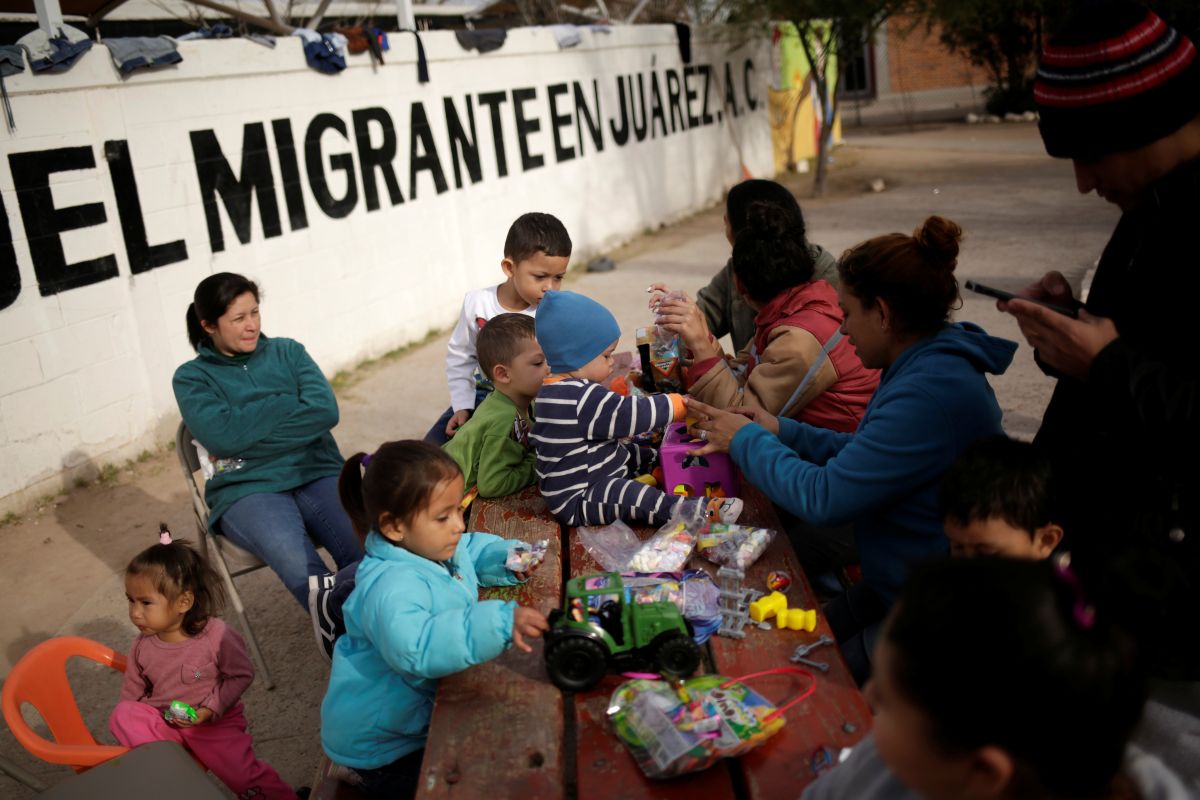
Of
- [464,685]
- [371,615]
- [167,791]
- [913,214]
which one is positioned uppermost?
[371,615]

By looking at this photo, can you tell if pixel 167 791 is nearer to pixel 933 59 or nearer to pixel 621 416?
pixel 621 416

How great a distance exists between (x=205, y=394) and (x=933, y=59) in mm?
32497

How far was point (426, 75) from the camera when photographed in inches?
369

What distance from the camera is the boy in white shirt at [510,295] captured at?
4262 millimetres

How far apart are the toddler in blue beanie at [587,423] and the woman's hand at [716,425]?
7cm

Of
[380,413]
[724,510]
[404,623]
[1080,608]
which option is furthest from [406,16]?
[1080,608]

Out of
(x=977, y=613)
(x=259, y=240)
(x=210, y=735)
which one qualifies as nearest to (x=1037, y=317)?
(x=977, y=613)

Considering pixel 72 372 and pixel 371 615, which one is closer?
pixel 371 615

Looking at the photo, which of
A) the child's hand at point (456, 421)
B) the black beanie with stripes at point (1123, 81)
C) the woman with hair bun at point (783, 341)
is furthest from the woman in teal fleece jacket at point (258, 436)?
the black beanie with stripes at point (1123, 81)

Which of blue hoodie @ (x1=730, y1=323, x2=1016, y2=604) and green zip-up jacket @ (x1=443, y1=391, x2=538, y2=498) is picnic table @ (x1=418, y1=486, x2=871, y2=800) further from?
green zip-up jacket @ (x1=443, y1=391, x2=538, y2=498)

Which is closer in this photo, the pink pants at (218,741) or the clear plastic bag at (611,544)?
the clear plastic bag at (611,544)

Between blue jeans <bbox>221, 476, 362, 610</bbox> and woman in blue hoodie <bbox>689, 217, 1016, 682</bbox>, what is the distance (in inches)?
75.5

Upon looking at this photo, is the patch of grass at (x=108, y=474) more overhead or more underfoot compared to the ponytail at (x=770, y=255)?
more underfoot

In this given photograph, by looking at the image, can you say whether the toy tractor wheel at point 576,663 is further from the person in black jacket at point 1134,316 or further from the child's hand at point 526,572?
the person in black jacket at point 1134,316
